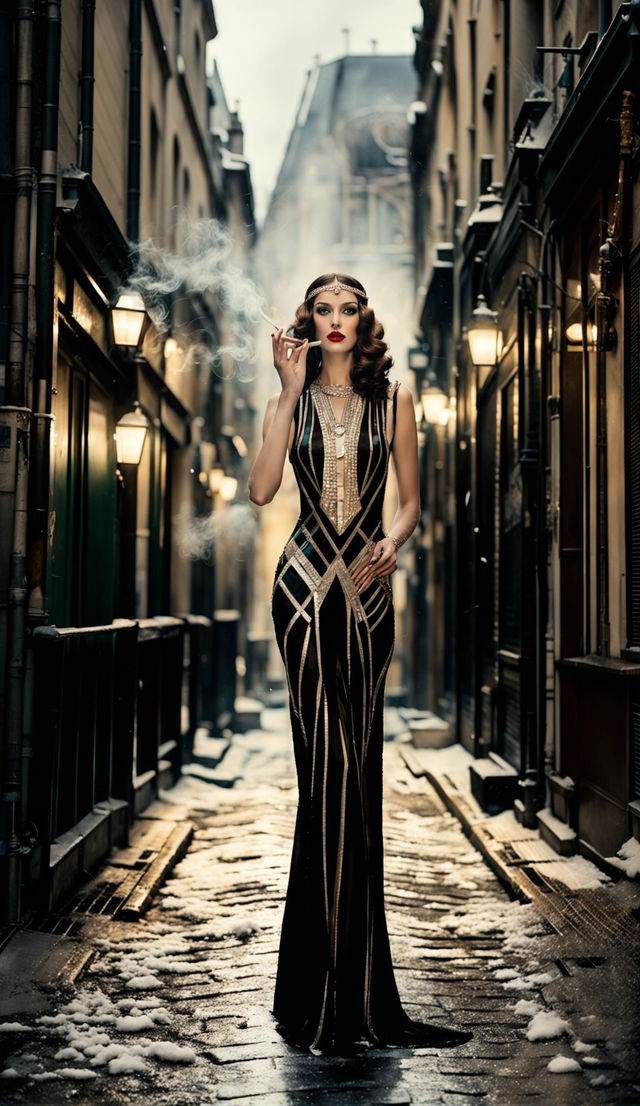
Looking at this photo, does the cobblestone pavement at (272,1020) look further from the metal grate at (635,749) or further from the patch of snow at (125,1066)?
the metal grate at (635,749)

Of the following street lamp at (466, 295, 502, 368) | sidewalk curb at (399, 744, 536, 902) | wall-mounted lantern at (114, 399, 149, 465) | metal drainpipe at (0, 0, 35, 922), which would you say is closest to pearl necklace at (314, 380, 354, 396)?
metal drainpipe at (0, 0, 35, 922)

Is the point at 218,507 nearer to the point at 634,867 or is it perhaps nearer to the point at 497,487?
the point at 497,487

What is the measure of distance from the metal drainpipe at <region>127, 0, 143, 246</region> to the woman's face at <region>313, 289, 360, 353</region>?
7038mm

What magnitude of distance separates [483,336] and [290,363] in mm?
7689

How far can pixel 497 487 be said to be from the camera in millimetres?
14344

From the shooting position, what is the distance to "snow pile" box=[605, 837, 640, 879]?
700 cm

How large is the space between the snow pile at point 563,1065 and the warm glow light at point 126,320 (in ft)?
22.7

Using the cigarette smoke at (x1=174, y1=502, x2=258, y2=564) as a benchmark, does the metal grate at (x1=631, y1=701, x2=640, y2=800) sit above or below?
below

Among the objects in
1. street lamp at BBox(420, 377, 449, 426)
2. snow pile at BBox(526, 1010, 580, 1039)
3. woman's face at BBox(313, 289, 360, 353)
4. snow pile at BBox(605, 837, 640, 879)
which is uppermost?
street lamp at BBox(420, 377, 449, 426)

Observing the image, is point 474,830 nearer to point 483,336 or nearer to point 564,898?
point 564,898

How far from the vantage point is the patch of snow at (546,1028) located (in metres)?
5.34

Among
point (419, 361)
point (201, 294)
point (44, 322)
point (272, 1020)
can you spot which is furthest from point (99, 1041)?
point (419, 361)

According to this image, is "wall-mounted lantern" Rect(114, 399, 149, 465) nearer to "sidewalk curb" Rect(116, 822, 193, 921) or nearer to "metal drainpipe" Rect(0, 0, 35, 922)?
"sidewalk curb" Rect(116, 822, 193, 921)

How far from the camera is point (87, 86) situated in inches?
382
